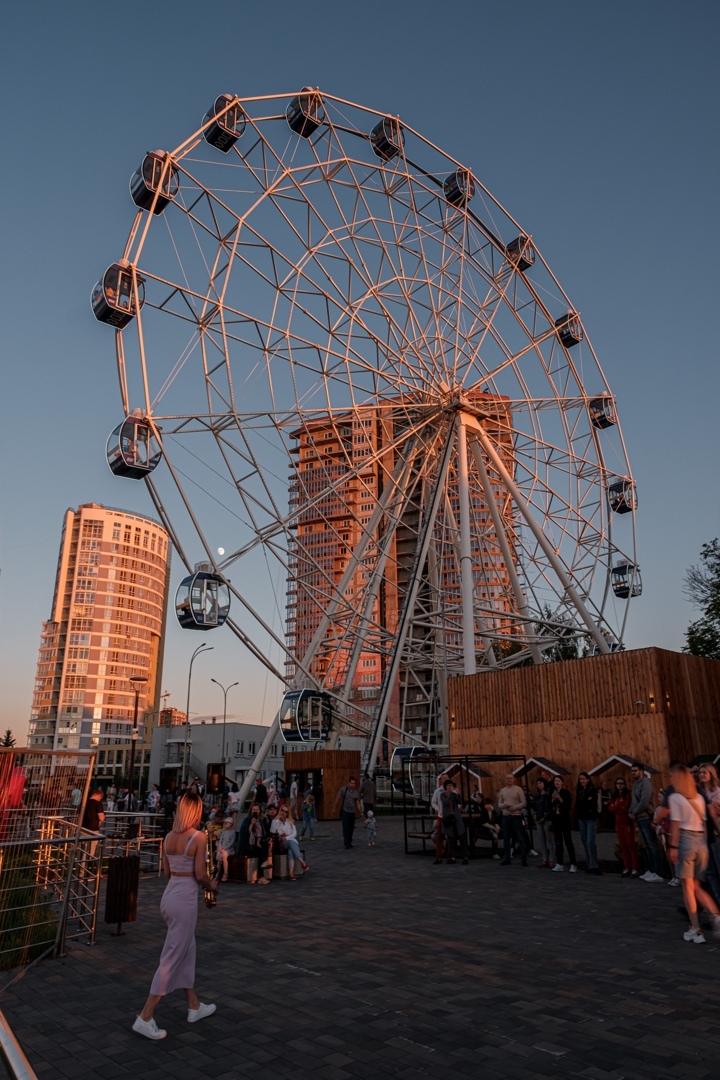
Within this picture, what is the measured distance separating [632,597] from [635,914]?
89.9ft

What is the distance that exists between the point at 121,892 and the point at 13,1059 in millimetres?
8129

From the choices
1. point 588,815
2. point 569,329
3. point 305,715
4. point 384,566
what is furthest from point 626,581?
point 588,815

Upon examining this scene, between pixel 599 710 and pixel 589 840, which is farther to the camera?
pixel 599 710

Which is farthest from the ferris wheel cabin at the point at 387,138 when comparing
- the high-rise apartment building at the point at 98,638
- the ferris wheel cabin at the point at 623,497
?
the high-rise apartment building at the point at 98,638

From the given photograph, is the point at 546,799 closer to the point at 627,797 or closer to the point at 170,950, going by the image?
the point at 627,797

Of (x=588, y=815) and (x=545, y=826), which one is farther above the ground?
(x=588, y=815)

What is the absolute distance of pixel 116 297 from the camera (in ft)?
74.5

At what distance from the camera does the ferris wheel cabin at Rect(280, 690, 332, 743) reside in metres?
28.8

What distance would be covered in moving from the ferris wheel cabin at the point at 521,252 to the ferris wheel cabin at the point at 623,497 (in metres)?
11.1

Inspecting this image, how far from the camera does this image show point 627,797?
14664 mm

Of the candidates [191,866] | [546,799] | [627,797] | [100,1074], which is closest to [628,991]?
[191,866]

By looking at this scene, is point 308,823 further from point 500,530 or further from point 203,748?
point 203,748

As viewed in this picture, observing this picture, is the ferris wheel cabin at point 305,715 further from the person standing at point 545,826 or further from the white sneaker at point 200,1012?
the white sneaker at point 200,1012

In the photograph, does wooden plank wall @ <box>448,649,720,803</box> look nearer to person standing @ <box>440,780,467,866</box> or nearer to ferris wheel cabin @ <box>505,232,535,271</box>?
person standing @ <box>440,780,467,866</box>
